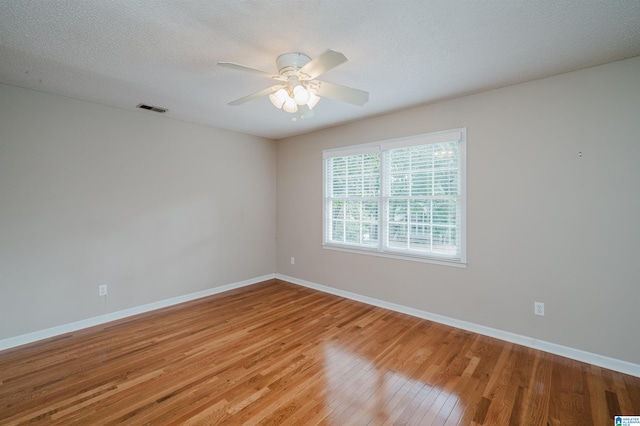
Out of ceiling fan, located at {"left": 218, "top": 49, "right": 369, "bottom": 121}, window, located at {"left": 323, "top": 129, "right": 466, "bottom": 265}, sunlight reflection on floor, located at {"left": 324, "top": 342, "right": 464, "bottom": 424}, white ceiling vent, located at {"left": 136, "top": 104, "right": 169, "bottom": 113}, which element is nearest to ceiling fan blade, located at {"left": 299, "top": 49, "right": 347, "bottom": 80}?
ceiling fan, located at {"left": 218, "top": 49, "right": 369, "bottom": 121}

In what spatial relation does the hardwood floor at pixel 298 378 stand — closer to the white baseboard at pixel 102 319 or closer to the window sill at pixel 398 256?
the white baseboard at pixel 102 319

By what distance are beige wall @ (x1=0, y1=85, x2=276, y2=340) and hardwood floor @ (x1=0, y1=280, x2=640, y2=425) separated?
50 centimetres

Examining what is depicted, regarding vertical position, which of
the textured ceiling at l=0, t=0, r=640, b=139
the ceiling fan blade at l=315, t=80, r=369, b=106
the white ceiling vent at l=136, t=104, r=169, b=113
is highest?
the white ceiling vent at l=136, t=104, r=169, b=113

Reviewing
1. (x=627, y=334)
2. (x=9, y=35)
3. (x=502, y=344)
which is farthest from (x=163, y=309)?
(x=627, y=334)

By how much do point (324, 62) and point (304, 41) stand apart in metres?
0.42

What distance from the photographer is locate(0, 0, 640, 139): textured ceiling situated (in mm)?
1735

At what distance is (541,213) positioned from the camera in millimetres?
2734

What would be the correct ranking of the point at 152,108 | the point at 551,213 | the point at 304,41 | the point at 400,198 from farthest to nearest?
the point at 400,198 < the point at 152,108 < the point at 551,213 < the point at 304,41

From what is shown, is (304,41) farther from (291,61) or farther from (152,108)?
(152,108)

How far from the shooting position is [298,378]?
2.29m

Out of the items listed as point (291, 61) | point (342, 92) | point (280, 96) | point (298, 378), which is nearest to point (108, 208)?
point (280, 96)

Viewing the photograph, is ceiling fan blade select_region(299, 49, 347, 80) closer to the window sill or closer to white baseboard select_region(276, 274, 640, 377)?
the window sill

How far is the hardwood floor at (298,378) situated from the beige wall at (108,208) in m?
0.50

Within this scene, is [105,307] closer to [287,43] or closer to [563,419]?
[287,43]
